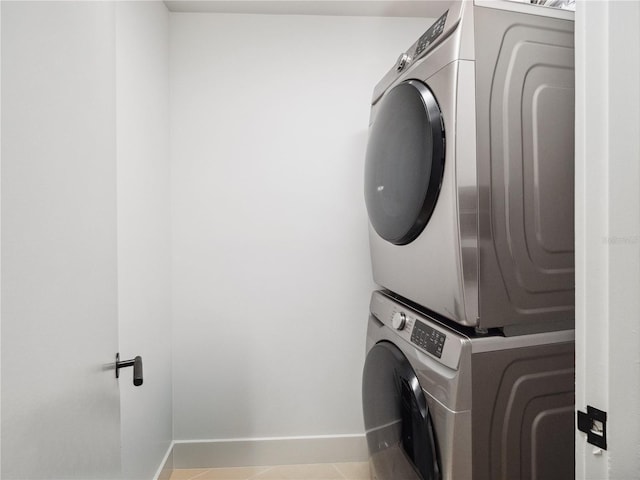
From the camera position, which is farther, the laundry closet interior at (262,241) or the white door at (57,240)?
the laundry closet interior at (262,241)

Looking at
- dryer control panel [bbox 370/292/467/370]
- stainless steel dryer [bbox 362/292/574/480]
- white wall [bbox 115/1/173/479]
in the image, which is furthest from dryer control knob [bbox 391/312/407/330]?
white wall [bbox 115/1/173/479]

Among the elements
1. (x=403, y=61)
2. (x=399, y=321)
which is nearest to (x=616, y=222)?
(x=399, y=321)

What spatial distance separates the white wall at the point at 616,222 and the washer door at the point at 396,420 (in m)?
0.48

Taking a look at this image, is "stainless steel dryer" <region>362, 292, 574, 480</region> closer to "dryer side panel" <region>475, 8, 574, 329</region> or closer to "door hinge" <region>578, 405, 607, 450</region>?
"dryer side panel" <region>475, 8, 574, 329</region>

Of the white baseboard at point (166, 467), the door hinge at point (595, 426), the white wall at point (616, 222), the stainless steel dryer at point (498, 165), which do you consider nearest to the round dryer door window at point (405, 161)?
the stainless steel dryer at point (498, 165)

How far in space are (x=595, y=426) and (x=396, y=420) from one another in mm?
703

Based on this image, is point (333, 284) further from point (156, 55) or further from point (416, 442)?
point (156, 55)

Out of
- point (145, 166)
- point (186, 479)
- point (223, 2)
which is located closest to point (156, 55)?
point (223, 2)

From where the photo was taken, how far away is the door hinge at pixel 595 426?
0.75 meters

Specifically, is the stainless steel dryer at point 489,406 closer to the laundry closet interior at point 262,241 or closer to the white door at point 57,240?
the laundry closet interior at point 262,241

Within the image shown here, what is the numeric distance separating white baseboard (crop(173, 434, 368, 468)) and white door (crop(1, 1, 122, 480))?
129cm

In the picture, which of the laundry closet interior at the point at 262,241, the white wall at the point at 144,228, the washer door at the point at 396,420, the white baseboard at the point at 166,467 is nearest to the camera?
the laundry closet interior at the point at 262,241

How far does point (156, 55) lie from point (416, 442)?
6.34ft

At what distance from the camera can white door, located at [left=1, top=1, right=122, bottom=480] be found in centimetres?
57
